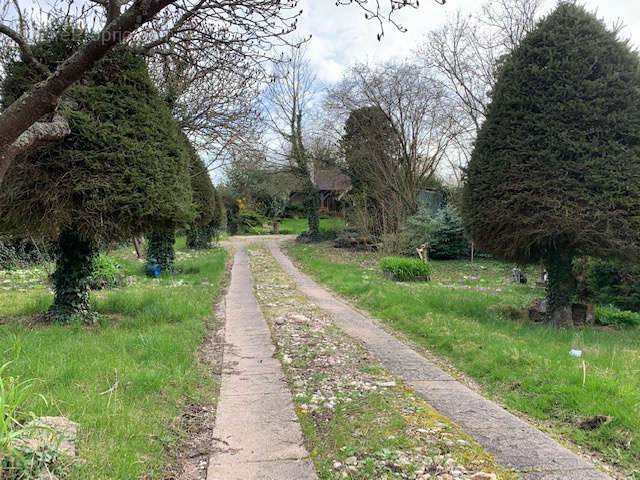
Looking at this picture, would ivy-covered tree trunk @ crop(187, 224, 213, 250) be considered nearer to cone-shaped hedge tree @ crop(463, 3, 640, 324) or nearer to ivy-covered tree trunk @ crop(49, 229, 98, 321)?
A: ivy-covered tree trunk @ crop(49, 229, 98, 321)

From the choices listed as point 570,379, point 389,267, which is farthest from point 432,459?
point 389,267

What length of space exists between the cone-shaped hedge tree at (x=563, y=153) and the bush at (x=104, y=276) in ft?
29.7

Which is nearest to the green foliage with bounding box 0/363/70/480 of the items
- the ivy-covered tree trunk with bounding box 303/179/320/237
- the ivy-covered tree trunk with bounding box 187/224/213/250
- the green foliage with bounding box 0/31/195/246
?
the green foliage with bounding box 0/31/195/246

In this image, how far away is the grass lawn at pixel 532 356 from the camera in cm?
358

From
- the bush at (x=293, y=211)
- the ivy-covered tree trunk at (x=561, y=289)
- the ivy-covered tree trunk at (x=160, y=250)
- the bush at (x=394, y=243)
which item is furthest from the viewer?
the bush at (x=293, y=211)

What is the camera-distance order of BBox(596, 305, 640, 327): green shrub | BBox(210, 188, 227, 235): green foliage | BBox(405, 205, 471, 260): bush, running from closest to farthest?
BBox(596, 305, 640, 327): green shrub, BBox(405, 205, 471, 260): bush, BBox(210, 188, 227, 235): green foliage

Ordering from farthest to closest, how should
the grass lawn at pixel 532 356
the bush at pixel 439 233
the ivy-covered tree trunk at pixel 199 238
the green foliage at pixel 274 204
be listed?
1. the green foliage at pixel 274 204
2. the ivy-covered tree trunk at pixel 199 238
3. the bush at pixel 439 233
4. the grass lawn at pixel 532 356

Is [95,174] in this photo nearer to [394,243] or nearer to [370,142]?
[394,243]

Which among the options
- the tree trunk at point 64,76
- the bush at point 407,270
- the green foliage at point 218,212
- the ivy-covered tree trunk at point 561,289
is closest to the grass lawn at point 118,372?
the tree trunk at point 64,76

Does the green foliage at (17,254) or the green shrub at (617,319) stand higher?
the green foliage at (17,254)

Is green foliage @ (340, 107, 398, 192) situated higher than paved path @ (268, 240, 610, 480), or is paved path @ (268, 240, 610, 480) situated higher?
green foliage @ (340, 107, 398, 192)

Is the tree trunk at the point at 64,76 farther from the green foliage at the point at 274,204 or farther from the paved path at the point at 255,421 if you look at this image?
the green foliage at the point at 274,204

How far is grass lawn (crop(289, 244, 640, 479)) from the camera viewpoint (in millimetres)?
3582

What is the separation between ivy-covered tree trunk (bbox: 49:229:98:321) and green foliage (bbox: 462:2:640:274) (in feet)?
22.9
